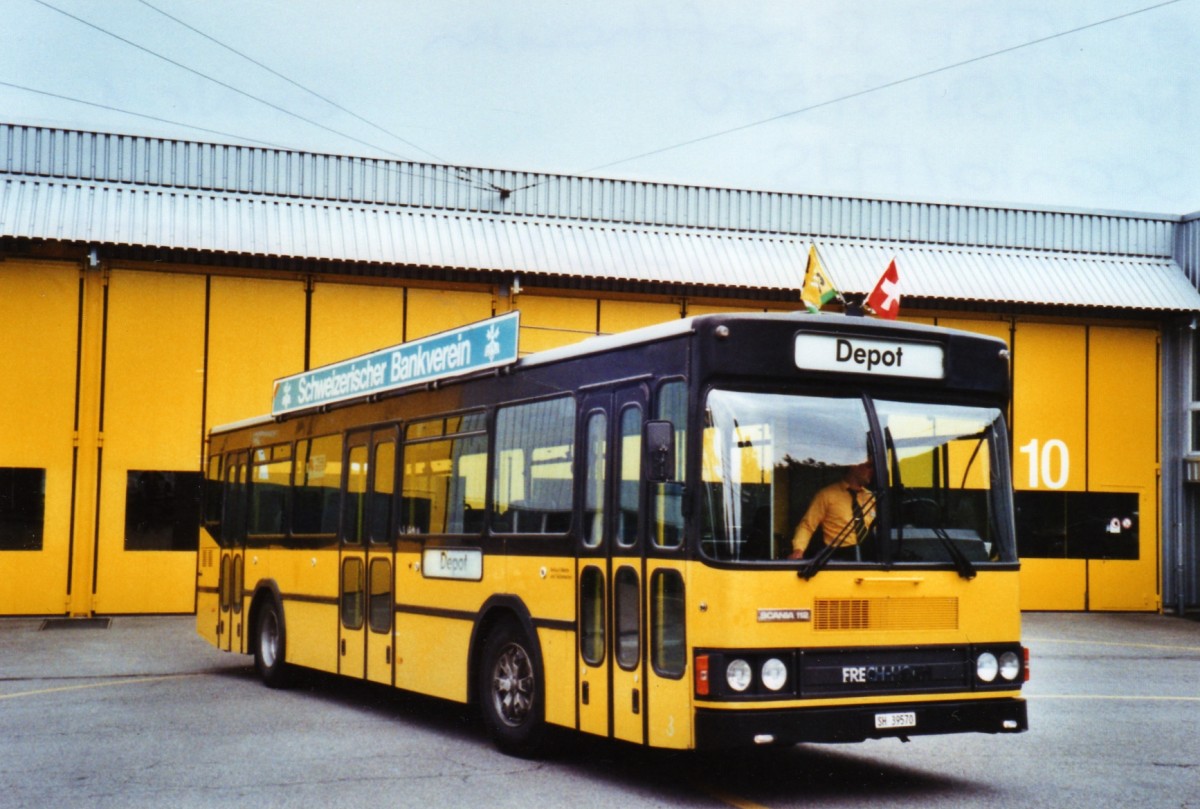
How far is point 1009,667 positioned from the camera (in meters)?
8.91

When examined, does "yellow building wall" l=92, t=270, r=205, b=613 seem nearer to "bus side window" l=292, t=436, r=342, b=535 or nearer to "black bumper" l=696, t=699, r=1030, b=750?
"bus side window" l=292, t=436, r=342, b=535

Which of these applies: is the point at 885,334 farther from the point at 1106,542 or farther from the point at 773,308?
the point at 1106,542

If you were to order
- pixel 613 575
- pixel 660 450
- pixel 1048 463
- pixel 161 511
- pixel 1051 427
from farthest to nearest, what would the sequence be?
pixel 1051 427
pixel 1048 463
pixel 161 511
pixel 613 575
pixel 660 450

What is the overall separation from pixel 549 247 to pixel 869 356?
1776cm

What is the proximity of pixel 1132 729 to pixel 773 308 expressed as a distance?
15.9 m

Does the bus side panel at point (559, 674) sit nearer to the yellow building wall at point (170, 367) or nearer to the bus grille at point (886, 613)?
the bus grille at point (886, 613)

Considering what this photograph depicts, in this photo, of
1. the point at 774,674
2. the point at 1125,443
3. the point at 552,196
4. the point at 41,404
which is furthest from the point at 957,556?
the point at 1125,443

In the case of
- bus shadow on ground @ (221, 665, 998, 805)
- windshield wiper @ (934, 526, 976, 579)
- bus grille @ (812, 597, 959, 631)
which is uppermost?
windshield wiper @ (934, 526, 976, 579)

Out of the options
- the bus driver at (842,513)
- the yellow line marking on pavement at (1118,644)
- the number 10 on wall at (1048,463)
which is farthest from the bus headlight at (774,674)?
the number 10 on wall at (1048,463)

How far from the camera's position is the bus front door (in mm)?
8836

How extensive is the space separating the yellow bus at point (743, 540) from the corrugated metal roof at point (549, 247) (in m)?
14.6

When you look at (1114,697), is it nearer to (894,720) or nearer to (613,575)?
(894,720)

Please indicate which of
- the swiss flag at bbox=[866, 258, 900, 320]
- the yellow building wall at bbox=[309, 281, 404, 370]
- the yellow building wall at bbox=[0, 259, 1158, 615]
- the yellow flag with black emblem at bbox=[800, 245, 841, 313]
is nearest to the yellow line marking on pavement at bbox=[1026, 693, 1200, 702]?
the yellow flag with black emblem at bbox=[800, 245, 841, 313]

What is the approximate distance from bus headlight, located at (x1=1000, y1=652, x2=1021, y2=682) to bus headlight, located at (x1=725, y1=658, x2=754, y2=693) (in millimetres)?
1731
